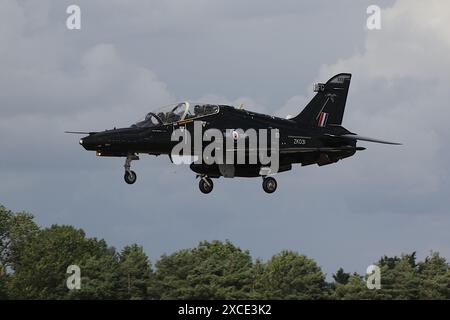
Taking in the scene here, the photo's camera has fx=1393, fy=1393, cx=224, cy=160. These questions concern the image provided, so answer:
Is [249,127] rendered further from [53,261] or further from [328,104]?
[53,261]

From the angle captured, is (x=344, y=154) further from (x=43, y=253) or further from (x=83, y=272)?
(x=43, y=253)

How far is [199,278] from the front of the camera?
100500 millimetres

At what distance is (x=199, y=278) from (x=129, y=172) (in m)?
35.2

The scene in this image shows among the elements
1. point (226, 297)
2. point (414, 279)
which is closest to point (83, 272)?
point (226, 297)

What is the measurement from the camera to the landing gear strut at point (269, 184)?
234ft

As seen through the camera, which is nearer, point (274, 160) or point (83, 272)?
point (274, 160)

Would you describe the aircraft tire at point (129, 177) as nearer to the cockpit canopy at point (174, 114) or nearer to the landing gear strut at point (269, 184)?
the cockpit canopy at point (174, 114)

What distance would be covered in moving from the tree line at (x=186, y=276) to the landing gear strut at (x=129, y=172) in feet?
102

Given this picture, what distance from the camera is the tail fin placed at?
74.6 meters

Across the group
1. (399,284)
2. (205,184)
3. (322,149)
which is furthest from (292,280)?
(205,184)

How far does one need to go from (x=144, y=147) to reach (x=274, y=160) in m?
7.53

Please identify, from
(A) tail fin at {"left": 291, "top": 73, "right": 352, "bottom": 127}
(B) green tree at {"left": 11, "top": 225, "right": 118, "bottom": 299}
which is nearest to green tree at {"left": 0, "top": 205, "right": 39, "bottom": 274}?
(B) green tree at {"left": 11, "top": 225, "right": 118, "bottom": 299}
